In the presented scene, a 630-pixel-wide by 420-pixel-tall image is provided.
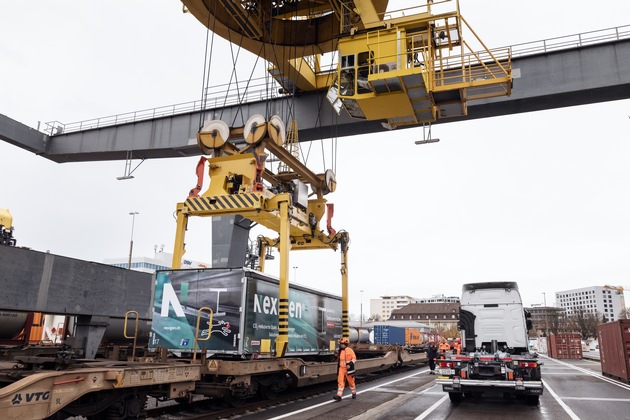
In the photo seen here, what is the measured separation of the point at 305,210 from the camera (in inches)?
496

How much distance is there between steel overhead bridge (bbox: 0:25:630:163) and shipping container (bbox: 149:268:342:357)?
15.9 feet

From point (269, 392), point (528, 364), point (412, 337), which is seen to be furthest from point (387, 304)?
point (528, 364)

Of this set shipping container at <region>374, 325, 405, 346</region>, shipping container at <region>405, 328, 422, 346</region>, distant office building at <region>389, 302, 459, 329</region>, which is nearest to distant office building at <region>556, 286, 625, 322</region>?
distant office building at <region>389, 302, 459, 329</region>

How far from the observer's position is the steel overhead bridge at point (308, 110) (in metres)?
13.9

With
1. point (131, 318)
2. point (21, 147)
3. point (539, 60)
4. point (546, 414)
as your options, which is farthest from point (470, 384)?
point (21, 147)

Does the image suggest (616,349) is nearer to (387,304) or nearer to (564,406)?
(564,406)

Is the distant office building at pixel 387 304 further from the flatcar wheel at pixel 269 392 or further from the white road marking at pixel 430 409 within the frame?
the flatcar wheel at pixel 269 392

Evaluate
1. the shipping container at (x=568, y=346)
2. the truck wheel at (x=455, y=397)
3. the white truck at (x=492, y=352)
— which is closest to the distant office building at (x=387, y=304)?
the shipping container at (x=568, y=346)

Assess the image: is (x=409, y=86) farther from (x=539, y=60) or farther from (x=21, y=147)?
(x=21, y=147)

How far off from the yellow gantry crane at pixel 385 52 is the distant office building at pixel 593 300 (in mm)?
141894

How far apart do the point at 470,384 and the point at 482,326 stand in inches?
81.2

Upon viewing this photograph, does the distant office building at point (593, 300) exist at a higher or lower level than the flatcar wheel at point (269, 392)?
higher

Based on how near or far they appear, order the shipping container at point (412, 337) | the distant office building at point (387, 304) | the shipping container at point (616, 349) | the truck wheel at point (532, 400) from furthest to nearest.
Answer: the distant office building at point (387, 304)
the shipping container at point (412, 337)
the shipping container at point (616, 349)
the truck wheel at point (532, 400)

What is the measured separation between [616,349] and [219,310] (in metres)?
15.6
